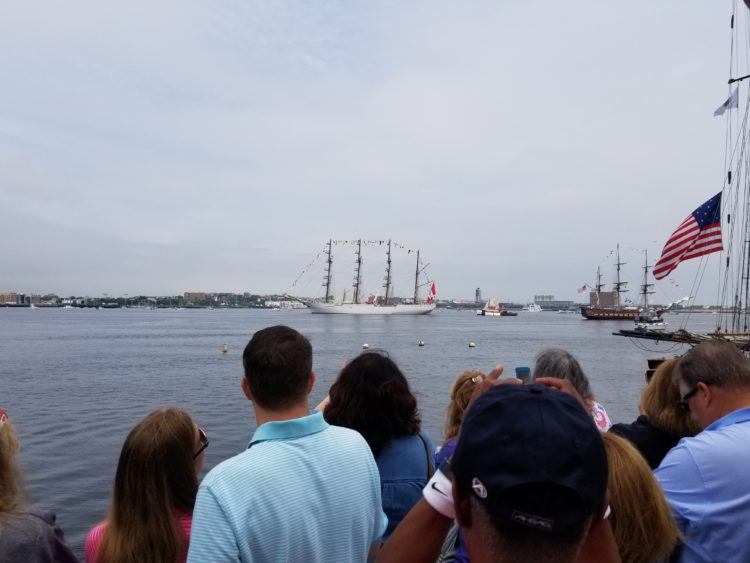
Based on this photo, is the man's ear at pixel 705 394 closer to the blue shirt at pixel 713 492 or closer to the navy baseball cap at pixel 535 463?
the blue shirt at pixel 713 492

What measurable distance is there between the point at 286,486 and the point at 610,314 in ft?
436

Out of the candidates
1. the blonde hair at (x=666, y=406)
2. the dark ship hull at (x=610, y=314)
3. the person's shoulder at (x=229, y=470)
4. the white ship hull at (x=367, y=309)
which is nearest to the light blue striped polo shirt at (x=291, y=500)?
the person's shoulder at (x=229, y=470)

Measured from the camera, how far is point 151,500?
8.45ft

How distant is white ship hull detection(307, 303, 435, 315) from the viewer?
143875 millimetres

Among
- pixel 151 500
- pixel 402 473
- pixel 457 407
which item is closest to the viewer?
pixel 151 500

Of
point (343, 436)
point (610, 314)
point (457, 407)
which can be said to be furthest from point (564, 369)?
point (610, 314)

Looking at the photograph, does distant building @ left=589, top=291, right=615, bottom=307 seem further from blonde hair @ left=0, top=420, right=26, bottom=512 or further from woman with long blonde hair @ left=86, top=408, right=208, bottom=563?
blonde hair @ left=0, top=420, right=26, bottom=512

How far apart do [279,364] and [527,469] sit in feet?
4.28

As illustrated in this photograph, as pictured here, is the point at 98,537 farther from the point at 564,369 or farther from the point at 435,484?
the point at 564,369

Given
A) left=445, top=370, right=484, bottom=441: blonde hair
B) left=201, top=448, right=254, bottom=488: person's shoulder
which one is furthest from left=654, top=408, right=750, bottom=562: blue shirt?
left=201, top=448, right=254, bottom=488: person's shoulder

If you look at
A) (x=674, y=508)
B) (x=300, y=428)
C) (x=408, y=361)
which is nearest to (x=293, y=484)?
(x=300, y=428)

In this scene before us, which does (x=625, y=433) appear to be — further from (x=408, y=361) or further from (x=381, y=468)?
(x=408, y=361)

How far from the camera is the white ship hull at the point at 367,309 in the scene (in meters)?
144

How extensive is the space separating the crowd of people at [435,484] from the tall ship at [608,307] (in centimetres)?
12855
